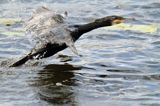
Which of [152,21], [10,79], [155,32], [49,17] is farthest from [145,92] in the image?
[152,21]

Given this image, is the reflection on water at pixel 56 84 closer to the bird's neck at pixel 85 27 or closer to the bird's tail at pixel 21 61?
the bird's tail at pixel 21 61

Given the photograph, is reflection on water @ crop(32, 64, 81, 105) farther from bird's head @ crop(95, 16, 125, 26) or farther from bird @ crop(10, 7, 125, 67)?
bird's head @ crop(95, 16, 125, 26)

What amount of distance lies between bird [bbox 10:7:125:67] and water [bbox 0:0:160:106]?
0.58ft

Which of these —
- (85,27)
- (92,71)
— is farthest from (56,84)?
(85,27)

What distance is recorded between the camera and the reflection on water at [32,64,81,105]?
6.93 m

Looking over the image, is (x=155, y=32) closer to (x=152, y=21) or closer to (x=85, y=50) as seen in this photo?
(x=152, y=21)

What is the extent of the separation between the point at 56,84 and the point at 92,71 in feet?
2.89

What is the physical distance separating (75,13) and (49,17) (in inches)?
108

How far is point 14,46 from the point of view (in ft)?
31.3

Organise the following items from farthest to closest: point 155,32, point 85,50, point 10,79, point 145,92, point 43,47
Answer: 1. point 155,32
2. point 85,50
3. point 43,47
4. point 10,79
5. point 145,92

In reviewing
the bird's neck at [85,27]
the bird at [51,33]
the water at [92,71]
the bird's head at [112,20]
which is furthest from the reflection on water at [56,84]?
the bird's head at [112,20]

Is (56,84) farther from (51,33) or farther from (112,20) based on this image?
(112,20)

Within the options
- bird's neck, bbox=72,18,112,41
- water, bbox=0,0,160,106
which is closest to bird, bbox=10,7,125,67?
bird's neck, bbox=72,18,112,41

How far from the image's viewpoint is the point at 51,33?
8383 millimetres
